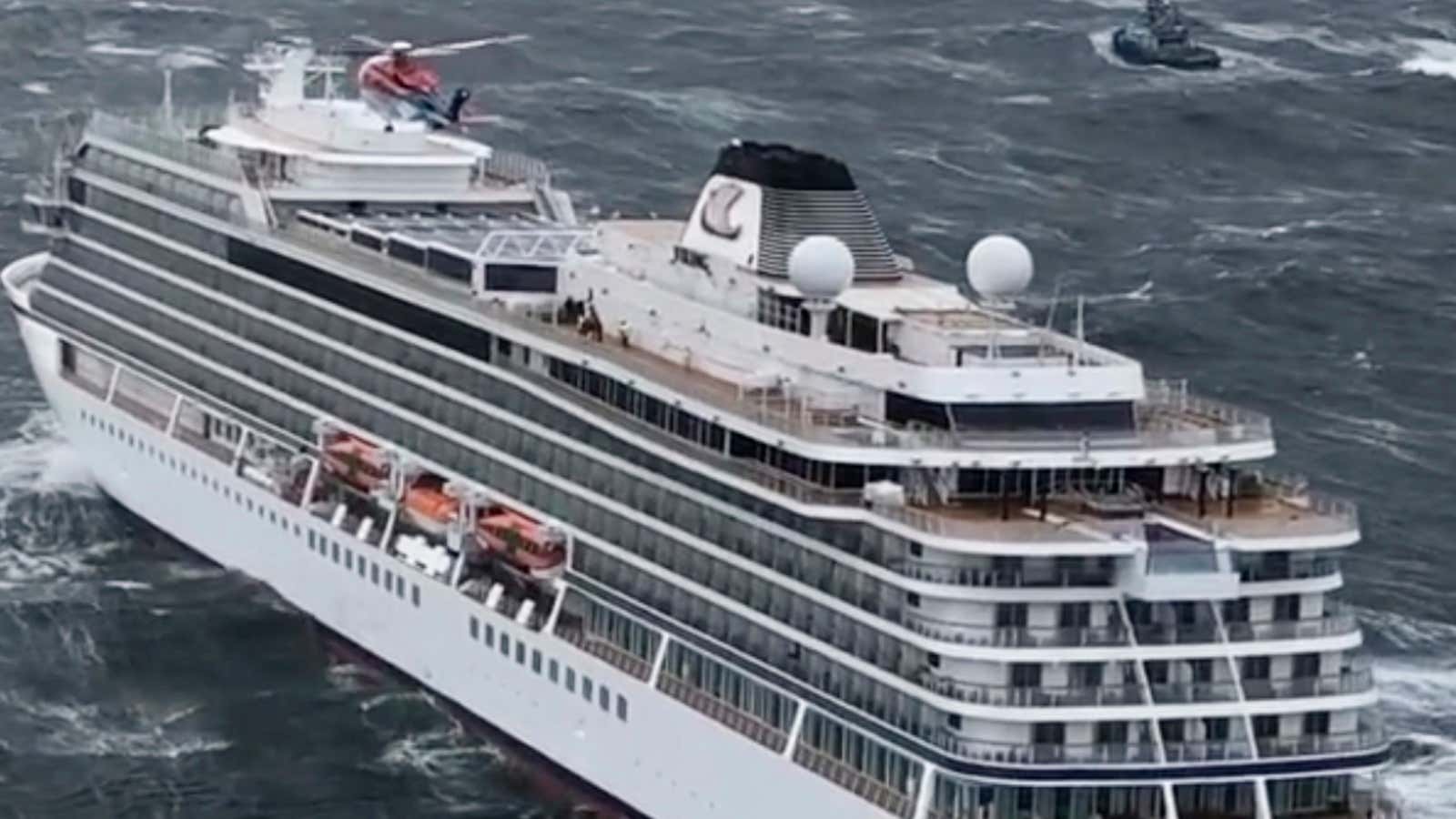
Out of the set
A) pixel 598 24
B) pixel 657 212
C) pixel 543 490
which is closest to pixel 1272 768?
pixel 543 490

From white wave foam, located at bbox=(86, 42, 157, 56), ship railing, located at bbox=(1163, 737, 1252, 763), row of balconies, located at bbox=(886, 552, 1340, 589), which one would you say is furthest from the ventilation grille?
white wave foam, located at bbox=(86, 42, 157, 56)

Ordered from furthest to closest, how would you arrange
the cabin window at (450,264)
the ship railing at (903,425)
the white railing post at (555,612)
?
the cabin window at (450,264) < the white railing post at (555,612) < the ship railing at (903,425)

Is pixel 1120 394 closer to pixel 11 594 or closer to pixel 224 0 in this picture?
pixel 11 594

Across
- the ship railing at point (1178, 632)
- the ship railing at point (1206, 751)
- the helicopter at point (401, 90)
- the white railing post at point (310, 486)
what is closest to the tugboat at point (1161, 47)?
the helicopter at point (401, 90)

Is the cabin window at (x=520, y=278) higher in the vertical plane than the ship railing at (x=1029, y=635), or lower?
higher

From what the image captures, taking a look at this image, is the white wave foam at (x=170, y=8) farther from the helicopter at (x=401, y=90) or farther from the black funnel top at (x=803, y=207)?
the black funnel top at (x=803, y=207)

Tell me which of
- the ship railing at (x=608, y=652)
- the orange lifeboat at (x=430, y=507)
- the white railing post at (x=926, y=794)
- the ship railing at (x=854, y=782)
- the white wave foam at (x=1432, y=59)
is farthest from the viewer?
the white wave foam at (x=1432, y=59)

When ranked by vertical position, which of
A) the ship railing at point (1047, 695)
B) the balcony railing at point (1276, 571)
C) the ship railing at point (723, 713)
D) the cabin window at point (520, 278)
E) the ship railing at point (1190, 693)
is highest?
the cabin window at point (520, 278)
